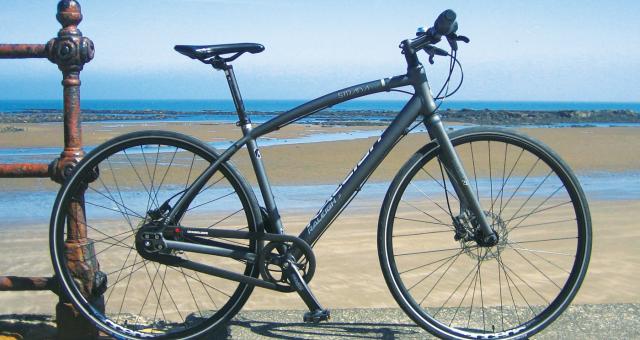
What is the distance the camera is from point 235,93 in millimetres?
3209

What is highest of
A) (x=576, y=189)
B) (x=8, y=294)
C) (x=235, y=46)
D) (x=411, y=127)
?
(x=235, y=46)

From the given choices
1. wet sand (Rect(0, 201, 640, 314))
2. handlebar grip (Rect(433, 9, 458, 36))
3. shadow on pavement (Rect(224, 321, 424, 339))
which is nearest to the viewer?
handlebar grip (Rect(433, 9, 458, 36))

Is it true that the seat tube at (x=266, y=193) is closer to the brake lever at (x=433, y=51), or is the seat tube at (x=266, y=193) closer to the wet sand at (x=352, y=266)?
the brake lever at (x=433, y=51)

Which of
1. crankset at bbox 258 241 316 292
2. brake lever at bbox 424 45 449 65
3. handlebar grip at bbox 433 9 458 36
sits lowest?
crankset at bbox 258 241 316 292

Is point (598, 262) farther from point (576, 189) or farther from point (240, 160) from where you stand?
point (240, 160)

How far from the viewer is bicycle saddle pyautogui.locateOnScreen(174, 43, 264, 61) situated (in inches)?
123

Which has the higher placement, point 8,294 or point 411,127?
point 411,127

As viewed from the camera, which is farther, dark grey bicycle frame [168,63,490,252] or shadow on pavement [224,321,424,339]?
shadow on pavement [224,321,424,339]

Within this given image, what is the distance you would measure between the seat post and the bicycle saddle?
0.27 feet

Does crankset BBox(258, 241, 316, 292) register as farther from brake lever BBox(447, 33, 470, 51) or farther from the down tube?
brake lever BBox(447, 33, 470, 51)

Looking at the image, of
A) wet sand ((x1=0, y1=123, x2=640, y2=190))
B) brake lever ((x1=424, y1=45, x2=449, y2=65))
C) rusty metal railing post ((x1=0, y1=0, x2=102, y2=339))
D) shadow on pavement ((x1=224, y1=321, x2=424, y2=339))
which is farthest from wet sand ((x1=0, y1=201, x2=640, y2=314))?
wet sand ((x1=0, y1=123, x2=640, y2=190))

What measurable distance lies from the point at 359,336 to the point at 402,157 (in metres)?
14.0

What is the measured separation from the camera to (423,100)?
3174mm

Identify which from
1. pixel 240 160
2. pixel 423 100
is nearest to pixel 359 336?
pixel 423 100
